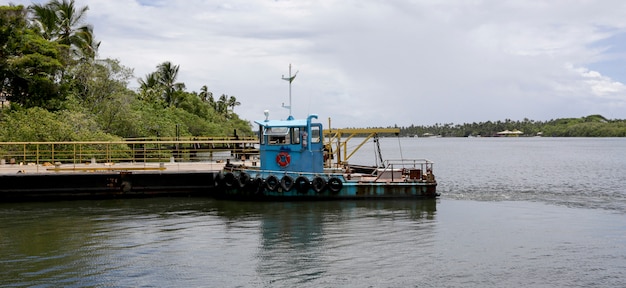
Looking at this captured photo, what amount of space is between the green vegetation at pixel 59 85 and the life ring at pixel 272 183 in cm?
1340

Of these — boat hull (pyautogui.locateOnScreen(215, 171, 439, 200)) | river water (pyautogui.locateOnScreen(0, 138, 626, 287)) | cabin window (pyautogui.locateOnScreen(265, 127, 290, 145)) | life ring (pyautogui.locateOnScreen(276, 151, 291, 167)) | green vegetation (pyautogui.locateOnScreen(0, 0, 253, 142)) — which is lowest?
river water (pyautogui.locateOnScreen(0, 138, 626, 287))

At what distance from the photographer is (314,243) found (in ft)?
55.8

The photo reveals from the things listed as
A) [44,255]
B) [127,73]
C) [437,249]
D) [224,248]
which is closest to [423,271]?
[437,249]

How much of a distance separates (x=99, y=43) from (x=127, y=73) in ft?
29.1

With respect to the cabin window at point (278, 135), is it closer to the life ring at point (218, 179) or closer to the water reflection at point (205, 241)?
the life ring at point (218, 179)

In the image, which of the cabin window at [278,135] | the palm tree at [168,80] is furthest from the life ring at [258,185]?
the palm tree at [168,80]

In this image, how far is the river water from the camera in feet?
44.2

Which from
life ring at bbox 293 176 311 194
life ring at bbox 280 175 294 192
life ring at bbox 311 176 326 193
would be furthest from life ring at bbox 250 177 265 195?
life ring at bbox 311 176 326 193

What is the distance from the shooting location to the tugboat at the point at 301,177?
79.6 ft

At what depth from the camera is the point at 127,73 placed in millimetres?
42625

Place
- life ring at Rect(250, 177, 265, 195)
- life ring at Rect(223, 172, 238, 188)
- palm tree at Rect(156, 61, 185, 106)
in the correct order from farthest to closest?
palm tree at Rect(156, 61, 185, 106) < life ring at Rect(223, 172, 238, 188) < life ring at Rect(250, 177, 265, 195)

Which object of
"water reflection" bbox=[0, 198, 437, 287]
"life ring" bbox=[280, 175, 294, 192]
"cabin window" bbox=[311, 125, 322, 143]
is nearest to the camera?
"water reflection" bbox=[0, 198, 437, 287]

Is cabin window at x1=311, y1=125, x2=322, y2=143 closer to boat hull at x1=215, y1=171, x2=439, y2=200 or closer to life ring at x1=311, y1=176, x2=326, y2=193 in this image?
boat hull at x1=215, y1=171, x2=439, y2=200

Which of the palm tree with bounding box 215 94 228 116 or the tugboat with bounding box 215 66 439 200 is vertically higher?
the palm tree with bounding box 215 94 228 116
